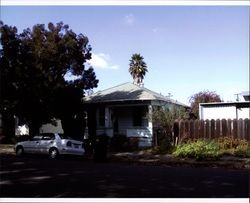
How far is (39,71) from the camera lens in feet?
91.9

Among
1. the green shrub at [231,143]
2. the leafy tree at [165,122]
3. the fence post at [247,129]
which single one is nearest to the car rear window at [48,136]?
the leafy tree at [165,122]

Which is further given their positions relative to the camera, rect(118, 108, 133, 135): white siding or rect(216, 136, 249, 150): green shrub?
rect(118, 108, 133, 135): white siding

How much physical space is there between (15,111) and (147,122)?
9.81m

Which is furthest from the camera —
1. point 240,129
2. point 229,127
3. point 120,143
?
point 120,143

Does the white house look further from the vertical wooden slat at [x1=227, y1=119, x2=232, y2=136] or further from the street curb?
the street curb

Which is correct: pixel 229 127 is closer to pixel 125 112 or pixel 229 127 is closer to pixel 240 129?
pixel 240 129

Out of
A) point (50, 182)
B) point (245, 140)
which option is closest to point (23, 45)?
point (245, 140)

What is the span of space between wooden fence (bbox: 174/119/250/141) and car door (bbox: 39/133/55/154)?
887 cm

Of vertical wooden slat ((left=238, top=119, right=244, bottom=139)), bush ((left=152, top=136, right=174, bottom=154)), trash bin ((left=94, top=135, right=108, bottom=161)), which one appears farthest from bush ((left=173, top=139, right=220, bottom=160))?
vertical wooden slat ((left=238, top=119, right=244, bottom=139))

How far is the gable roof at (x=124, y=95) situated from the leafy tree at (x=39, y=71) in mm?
3776

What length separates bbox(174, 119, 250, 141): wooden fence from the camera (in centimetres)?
2742

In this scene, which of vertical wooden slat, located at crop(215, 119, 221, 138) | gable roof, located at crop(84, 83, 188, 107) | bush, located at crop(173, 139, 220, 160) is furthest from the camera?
gable roof, located at crop(84, 83, 188, 107)

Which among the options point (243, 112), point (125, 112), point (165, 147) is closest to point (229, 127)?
point (165, 147)

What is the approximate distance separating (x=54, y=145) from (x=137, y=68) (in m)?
36.2
